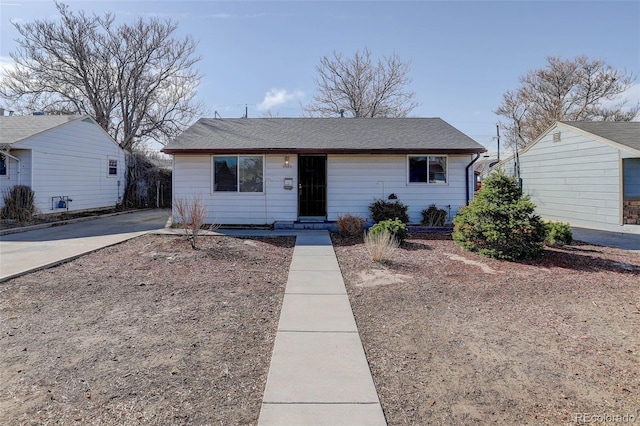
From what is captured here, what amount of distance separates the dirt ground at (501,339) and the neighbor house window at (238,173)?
579 centimetres

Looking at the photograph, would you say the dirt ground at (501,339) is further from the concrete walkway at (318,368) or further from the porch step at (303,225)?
the porch step at (303,225)

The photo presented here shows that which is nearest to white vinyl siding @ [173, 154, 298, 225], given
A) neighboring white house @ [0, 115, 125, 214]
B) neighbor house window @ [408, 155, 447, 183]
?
neighbor house window @ [408, 155, 447, 183]

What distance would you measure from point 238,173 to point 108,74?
1899cm

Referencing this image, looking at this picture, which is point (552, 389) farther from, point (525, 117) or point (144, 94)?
point (525, 117)

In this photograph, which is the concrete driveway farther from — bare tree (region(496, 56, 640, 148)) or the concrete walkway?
bare tree (region(496, 56, 640, 148))

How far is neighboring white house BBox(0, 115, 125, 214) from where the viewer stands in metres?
13.0

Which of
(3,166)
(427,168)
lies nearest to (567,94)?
(427,168)

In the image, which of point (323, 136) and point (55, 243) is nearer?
point (55, 243)

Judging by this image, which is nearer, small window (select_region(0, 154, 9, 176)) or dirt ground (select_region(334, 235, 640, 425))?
dirt ground (select_region(334, 235, 640, 425))

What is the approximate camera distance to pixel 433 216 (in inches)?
436

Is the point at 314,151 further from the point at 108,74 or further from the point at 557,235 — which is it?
the point at 108,74

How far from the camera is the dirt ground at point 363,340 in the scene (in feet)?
8.13

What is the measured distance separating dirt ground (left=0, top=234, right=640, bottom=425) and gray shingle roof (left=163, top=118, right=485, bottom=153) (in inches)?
206

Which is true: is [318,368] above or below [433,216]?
below
